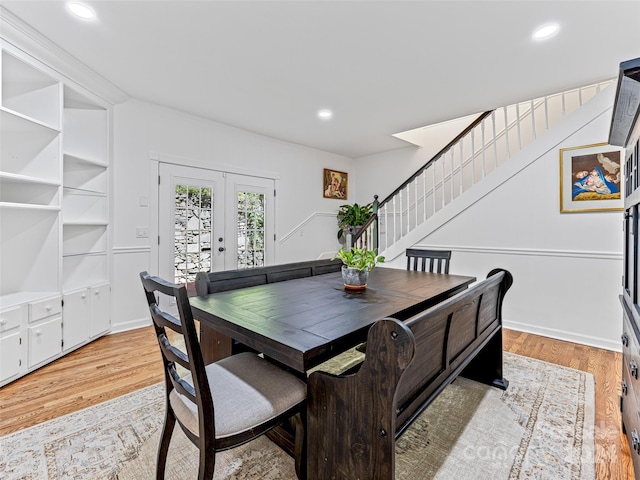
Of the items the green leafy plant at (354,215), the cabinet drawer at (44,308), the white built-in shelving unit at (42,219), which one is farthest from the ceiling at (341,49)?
the green leafy plant at (354,215)

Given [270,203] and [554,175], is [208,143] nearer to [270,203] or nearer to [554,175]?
[270,203]

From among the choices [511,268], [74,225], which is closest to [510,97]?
[511,268]

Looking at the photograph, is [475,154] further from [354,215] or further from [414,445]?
[414,445]

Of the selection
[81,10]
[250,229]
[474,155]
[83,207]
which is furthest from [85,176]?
[474,155]

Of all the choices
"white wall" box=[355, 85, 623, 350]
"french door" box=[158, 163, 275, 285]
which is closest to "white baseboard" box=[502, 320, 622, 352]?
"white wall" box=[355, 85, 623, 350]

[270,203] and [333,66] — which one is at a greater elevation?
[333,66]

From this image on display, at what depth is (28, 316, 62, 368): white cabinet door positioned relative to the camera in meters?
2.36

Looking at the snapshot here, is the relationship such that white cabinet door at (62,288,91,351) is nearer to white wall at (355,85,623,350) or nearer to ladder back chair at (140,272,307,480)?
ladder back chair at (140,272,307,480)

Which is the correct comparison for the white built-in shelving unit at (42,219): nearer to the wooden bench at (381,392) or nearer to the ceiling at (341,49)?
the ceiling at (341,49)

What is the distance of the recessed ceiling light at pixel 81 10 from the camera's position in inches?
74.6

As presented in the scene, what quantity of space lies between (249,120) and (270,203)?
1.29 metres

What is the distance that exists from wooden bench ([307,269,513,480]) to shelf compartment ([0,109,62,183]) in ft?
9.67

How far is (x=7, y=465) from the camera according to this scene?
4.79ft

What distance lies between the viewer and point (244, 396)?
3.91 feet
